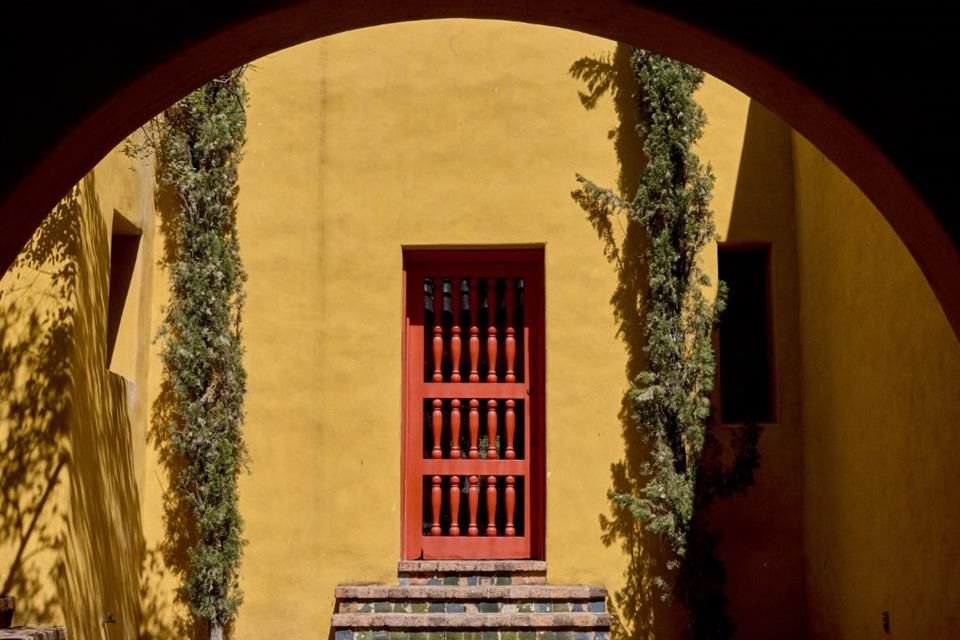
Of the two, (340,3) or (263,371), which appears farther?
(263,371)

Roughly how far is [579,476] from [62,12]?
5.76 metres

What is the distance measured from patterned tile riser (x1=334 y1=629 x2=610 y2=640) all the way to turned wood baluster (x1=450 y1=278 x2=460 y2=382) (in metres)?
1.70

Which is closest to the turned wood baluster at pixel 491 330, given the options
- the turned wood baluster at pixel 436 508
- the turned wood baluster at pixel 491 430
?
the turned wood baluster at pixel 491 430

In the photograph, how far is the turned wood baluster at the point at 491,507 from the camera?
8984 mm

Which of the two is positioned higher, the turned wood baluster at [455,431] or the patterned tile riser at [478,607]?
the turned wood baluster at [455,431]

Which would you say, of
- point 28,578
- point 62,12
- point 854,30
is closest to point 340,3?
point 62,12

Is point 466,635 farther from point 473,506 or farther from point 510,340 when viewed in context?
point 510,340

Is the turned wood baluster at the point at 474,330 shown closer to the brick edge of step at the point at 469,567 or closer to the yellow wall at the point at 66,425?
the brick edge of step at the point at 469,567

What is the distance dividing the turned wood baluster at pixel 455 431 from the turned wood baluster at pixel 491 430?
7.7 inches

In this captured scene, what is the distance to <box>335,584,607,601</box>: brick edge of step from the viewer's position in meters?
8.46

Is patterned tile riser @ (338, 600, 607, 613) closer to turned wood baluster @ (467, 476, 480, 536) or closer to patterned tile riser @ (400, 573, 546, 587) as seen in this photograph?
patterned tile riser @ (400, 573, 546, 587)

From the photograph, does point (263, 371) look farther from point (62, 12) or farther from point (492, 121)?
point (62, 12)

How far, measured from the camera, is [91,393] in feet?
25.4

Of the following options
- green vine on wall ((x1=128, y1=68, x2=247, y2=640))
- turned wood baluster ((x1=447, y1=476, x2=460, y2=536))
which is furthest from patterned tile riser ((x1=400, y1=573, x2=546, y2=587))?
green vine on wall ((x1=128, y1=68, x2=247, y2=640))
